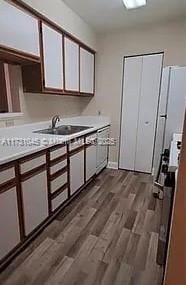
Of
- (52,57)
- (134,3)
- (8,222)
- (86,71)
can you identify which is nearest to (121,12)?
(134,3)

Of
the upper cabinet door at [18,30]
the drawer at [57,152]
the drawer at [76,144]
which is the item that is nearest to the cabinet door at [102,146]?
the drawer at [76,144]

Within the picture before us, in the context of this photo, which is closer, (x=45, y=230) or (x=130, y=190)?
(x=45, y=230)

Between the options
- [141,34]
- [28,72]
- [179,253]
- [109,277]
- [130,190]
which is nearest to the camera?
[179,253]

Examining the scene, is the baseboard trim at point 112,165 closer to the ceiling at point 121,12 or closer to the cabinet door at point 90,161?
the cabinet door at point 90,161

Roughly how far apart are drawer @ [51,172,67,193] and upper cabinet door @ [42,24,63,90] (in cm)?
107

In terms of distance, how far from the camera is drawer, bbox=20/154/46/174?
1523 mm

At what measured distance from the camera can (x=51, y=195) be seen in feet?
6.41

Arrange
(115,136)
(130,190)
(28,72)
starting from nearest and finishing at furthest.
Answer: (28,72) → (130,190) → (115,136)

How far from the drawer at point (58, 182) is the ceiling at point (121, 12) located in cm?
216

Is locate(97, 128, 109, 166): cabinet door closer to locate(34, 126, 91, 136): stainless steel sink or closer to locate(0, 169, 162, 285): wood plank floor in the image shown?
locate(34, 126, 91, 136): stainless steel sink

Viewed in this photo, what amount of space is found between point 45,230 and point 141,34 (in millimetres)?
3149

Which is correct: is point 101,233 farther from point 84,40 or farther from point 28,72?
point 84,40

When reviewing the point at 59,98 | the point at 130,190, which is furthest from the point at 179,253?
the point at 59,98

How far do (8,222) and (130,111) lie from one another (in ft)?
8.51
